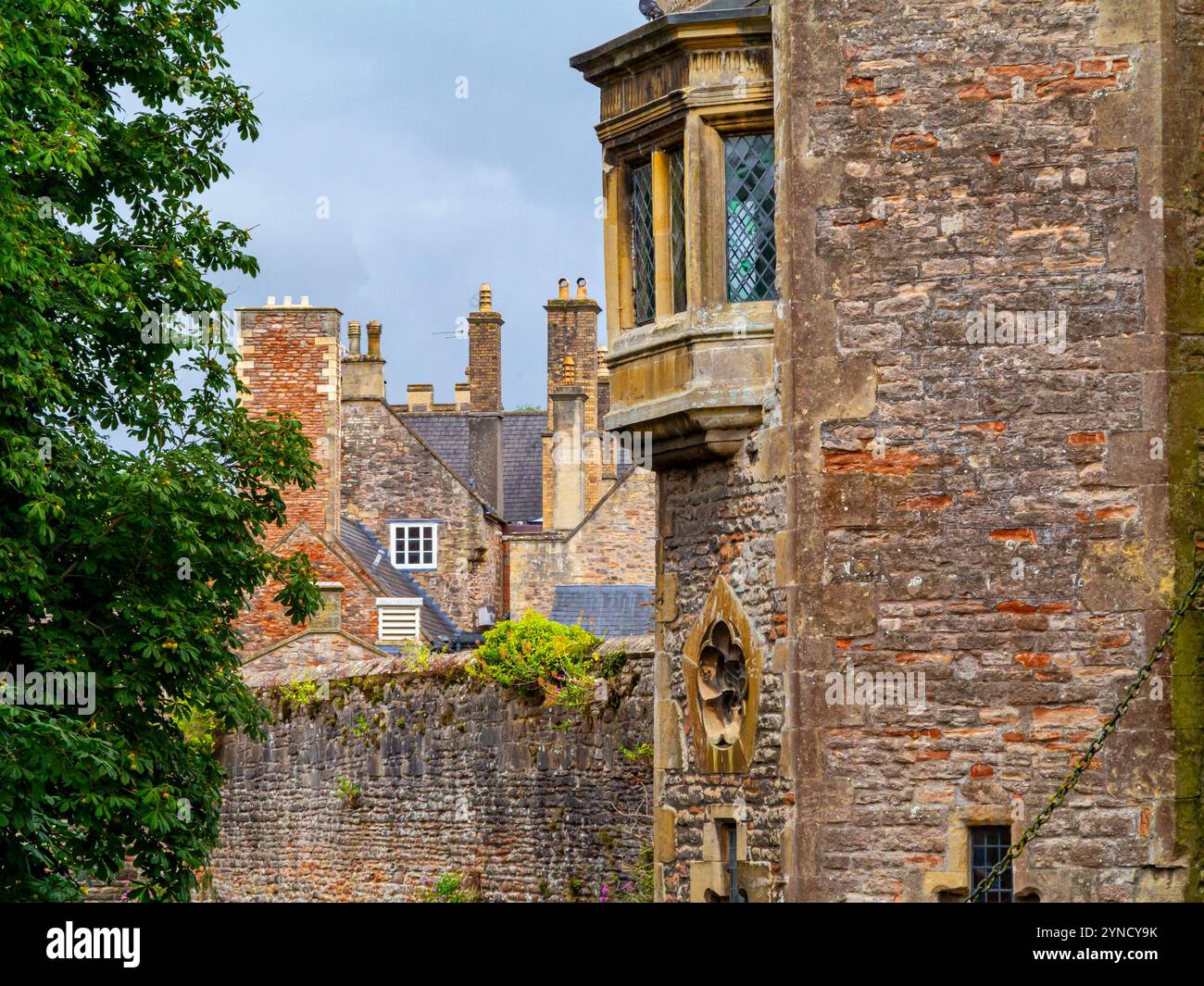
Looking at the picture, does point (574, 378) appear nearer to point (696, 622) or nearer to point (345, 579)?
point (345, 579)

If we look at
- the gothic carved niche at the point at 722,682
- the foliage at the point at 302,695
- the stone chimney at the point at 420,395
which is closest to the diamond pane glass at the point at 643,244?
the gothic carved niche at the point at 722,682

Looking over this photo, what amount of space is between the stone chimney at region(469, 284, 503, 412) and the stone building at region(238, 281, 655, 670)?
0.05 metres

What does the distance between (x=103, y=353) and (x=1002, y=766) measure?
787cm

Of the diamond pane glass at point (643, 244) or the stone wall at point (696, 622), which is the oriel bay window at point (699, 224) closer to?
the diamond pane glass at point (643, 244)

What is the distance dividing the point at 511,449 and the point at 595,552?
45.2 ft

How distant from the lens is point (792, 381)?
13508mm

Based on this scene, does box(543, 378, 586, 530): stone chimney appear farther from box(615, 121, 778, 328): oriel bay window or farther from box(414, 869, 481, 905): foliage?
box(615, 121, 778, 328): oriel bay window

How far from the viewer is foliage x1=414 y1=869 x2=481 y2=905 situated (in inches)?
835

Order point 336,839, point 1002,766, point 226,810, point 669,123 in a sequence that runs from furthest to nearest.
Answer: point 226,810
point 336,839
point 669,123
point 1002,766

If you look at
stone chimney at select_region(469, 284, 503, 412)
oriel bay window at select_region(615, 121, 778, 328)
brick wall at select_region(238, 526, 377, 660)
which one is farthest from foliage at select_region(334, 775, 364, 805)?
stone chimney at select_region(469, 284, 503, 412)

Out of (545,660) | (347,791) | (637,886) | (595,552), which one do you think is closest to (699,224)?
(637,886)

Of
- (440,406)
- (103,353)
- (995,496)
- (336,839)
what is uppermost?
(440,406)
